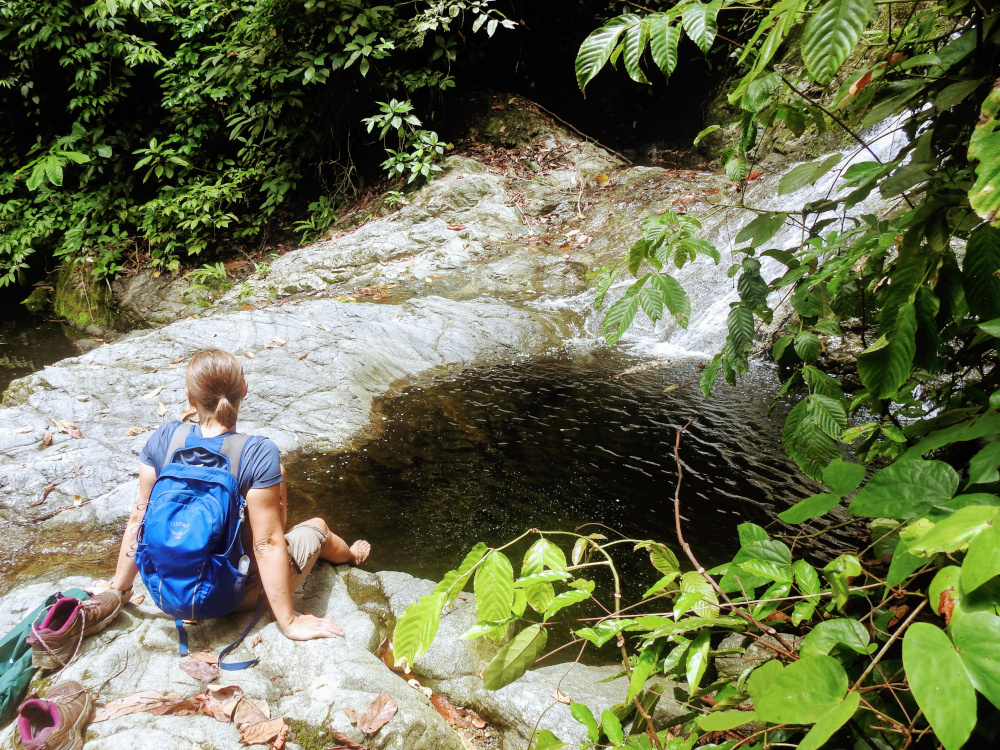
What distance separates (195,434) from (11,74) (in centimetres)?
1089

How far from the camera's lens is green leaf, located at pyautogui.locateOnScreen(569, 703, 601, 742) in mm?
1039

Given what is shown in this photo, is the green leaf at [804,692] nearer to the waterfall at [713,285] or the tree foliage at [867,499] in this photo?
the tree foliage at [867,499]

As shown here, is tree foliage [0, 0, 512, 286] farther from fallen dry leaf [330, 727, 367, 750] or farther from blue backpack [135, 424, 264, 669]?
fallen dry leaf [330, 727, 367, 750]

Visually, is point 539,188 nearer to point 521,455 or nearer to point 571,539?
point 521,455

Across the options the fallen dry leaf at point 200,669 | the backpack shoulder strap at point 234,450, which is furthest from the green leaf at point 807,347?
the fallen dry leaf at point 200,669

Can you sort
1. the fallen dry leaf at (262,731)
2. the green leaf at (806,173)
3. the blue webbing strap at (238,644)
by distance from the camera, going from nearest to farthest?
the green leaf at (806,173), the fallen dry leaf at (262,731), the blue webbing strap at (238,644)

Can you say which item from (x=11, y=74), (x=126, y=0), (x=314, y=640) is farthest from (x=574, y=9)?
(x=314, y=640)

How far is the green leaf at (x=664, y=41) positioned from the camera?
1.12 m

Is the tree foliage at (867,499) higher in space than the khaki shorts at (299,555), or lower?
higher

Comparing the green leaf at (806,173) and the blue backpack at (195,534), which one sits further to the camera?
the blue backpack at (195,534)

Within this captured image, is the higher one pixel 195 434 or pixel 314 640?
pixel 195 434

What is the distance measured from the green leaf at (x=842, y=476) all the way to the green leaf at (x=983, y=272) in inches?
16.1

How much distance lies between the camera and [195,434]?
97.4 inches

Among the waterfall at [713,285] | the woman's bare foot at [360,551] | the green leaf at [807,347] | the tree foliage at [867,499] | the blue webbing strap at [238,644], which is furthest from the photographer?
the waterfall at [713,285]
